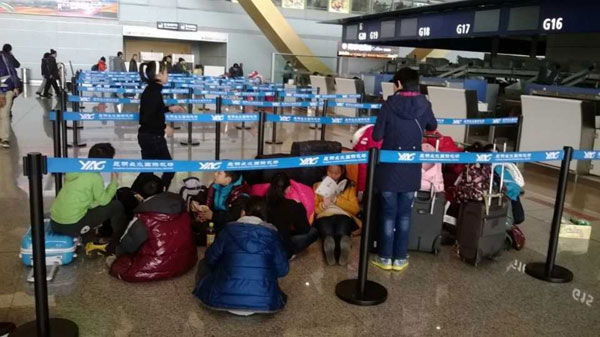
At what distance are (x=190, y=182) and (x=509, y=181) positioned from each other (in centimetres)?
343

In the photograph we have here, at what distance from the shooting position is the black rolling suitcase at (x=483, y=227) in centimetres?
468

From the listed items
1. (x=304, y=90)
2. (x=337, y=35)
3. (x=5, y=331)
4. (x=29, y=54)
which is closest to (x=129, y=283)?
(x=5, y=331)

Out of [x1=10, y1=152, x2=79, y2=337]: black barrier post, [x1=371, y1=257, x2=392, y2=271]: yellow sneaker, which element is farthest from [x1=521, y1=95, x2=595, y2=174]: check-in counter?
[x1=10, y1=152, x2=79, y2=337]: black barrier post

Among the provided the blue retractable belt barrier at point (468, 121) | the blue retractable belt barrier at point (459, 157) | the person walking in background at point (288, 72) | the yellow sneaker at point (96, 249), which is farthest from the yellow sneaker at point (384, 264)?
the person walking in background at point (288, 72)

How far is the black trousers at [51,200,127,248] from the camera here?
434cm

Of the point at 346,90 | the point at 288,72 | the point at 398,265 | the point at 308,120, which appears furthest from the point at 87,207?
the point at 288,72

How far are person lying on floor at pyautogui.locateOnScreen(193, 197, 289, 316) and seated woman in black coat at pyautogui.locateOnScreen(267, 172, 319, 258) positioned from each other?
764 mm

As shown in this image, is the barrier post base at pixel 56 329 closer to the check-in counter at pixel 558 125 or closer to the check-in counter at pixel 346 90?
the check-in counter at pixel 558 125

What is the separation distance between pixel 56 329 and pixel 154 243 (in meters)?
0.99

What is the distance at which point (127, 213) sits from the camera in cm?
514

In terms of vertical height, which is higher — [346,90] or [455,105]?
[346,90]

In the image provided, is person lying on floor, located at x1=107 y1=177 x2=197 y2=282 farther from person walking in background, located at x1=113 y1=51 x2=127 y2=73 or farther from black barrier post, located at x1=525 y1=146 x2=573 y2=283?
person walking in background, located at x1=113 y1=51 x2=127 y2=73

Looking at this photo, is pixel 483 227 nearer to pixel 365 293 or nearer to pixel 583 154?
pixel 583 154

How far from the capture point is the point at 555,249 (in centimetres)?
458
